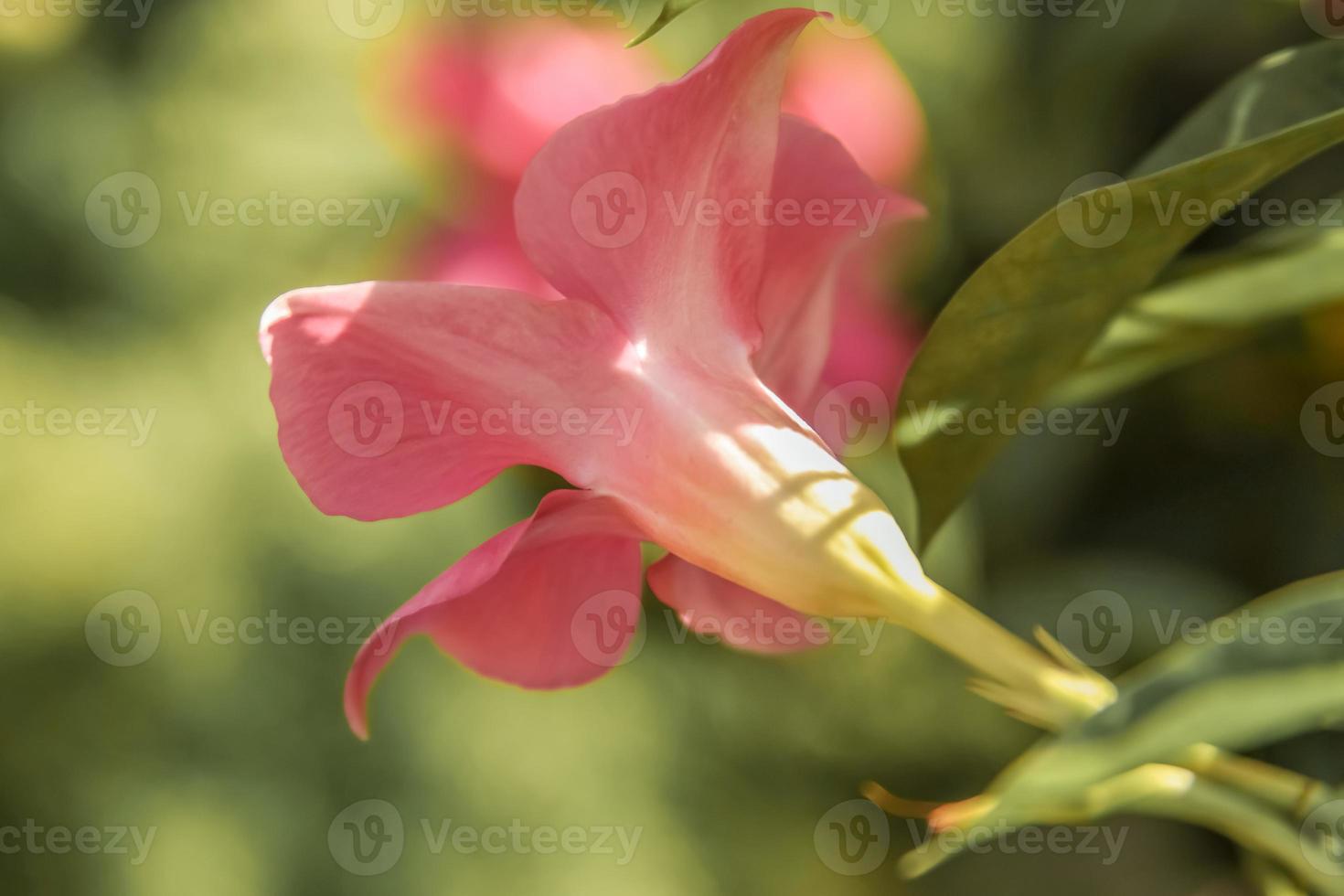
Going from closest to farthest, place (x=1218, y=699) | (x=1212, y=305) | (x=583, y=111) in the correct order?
(x=1218, y=699), (x=1212, y=305), (x=583, y=111)

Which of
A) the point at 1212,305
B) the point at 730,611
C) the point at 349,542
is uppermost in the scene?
the point at 1212,305

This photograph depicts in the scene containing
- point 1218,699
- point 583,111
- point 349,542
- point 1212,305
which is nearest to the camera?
point 1218,699

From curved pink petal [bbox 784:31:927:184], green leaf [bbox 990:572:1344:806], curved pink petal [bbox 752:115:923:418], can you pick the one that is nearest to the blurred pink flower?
curved pink petal [bbox 784:31:927:184]

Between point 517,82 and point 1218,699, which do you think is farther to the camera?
point 517,82

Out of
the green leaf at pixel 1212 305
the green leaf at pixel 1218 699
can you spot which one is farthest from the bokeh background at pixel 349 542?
the green leaf at pixel 1218 699

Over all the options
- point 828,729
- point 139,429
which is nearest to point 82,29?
point 139,429

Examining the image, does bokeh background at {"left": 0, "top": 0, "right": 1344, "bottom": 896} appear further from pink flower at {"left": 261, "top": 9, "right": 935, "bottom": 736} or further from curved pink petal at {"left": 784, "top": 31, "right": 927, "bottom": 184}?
pink flower at {"left": 261, "top": 9, "right": 935, "bottom": 736}

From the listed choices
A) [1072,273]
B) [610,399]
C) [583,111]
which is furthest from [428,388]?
[583,111]

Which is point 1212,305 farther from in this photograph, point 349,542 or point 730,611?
point 349,542

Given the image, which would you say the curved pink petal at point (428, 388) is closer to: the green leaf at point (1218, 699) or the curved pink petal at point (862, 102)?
the green leaf at point (1218, 699)
